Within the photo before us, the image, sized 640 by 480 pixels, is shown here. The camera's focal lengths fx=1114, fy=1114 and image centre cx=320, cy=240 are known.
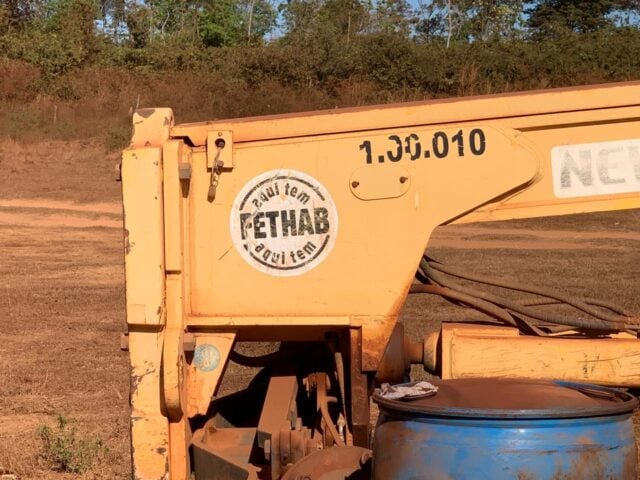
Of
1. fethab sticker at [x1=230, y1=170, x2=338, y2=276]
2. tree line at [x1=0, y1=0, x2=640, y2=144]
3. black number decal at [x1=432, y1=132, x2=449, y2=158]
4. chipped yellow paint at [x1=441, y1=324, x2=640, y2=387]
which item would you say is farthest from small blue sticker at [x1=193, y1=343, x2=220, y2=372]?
tree line at [x1=0, y1=0, x2=640, y2=144]

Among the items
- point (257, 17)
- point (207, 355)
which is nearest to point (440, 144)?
point (207, 355)

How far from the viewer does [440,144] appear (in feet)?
11.4

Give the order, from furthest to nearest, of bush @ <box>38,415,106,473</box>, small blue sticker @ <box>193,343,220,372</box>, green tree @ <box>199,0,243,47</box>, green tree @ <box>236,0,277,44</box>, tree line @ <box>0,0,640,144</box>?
green tree @ <box>236,0,277,44</box>, green tree @ <box>199,0,243,47</box>, tree line @ <box>0,0,640,144</box>, bush @ <box>38,415,106,473</box>, small blue sticker @ <box>193,343,220,372</box>

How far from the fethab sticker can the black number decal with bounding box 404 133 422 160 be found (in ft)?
0.94

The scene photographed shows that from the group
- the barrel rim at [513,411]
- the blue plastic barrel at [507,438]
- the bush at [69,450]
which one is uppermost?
the barrel rim at [513,411]

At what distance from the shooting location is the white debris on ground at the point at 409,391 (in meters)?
2.95

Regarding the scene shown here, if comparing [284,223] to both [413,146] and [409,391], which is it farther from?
[409,391]

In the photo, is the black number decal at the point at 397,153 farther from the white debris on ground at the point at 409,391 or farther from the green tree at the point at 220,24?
the green tree at the point at 220,24

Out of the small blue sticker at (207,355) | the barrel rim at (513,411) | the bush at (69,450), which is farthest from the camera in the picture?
the bush at (69,450)

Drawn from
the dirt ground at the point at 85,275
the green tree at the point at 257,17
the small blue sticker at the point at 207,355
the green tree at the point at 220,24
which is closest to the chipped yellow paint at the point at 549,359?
the small blue sticker at the point at 207,355

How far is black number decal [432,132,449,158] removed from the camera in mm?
3465

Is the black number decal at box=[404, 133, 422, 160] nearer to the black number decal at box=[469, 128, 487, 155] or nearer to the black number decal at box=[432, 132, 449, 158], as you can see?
the black number decal at box=[432, 132, 449, 158]

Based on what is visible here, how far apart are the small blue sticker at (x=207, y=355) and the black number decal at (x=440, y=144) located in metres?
0.95

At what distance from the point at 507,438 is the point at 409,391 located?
334 millimetres
